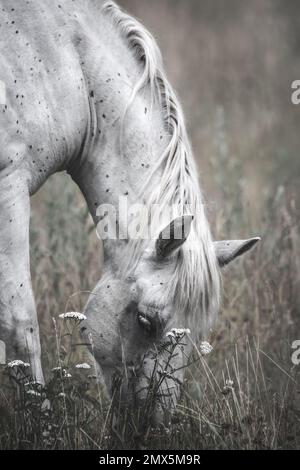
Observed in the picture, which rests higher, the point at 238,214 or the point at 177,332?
the point at 238,214

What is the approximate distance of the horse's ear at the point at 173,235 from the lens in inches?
136

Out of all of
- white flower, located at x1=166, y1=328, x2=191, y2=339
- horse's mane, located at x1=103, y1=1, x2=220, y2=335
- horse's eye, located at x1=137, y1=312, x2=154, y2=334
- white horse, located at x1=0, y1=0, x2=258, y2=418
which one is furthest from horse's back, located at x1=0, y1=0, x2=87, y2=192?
white flower, located at x1=166, y1=328, x2=191, y2=339

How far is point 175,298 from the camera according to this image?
3660 mm

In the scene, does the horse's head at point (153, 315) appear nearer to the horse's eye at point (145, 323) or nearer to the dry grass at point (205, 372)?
the horse's eye at point (145, 323)

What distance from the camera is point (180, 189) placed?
3.78m

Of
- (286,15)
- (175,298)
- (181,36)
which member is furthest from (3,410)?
(286,15)

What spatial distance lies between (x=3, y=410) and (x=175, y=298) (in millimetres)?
915

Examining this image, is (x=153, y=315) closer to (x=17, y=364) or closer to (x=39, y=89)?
(x=17, y=364)

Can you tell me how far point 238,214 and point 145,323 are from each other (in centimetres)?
283

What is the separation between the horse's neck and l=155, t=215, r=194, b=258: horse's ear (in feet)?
1.15

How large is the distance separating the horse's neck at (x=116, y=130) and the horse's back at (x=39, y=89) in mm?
80

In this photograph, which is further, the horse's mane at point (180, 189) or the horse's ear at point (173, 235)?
the horse's mane at point (180, 189)

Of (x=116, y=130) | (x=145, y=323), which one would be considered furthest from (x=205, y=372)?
(x=116, y=130)

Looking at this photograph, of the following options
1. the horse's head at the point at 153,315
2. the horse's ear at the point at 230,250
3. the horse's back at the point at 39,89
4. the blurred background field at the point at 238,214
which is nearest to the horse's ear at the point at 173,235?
the horse's head at the point at 153,315
